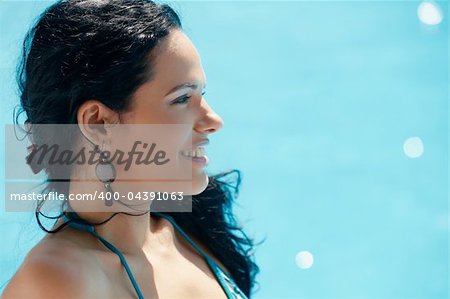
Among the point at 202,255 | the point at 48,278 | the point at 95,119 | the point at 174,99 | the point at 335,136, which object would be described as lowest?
the point at 48,278

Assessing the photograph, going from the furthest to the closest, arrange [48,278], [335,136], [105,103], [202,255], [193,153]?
[335,136] → [202,255] → [193,153] → [105,103] → [48,278]

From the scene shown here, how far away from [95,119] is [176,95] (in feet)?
0.61

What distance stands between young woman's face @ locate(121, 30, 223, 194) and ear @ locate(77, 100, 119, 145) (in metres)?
0.03

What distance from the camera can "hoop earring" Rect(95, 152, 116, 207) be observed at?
5.61ft

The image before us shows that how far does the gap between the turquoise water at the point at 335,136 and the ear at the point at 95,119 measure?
5.63ft

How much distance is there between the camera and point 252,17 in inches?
150

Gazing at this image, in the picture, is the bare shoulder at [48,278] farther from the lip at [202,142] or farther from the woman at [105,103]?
the lip at [202,142]

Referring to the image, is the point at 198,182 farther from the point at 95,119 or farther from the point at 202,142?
the point at 95,119

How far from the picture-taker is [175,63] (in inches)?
66.6

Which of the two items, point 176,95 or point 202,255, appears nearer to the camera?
point 176,95

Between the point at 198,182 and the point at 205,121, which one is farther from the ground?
the point at 205,121

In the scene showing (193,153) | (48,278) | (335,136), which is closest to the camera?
(48,278)

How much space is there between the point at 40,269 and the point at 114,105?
15.3 inches

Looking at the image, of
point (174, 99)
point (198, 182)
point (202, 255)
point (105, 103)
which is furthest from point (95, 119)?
point (202, 255)
